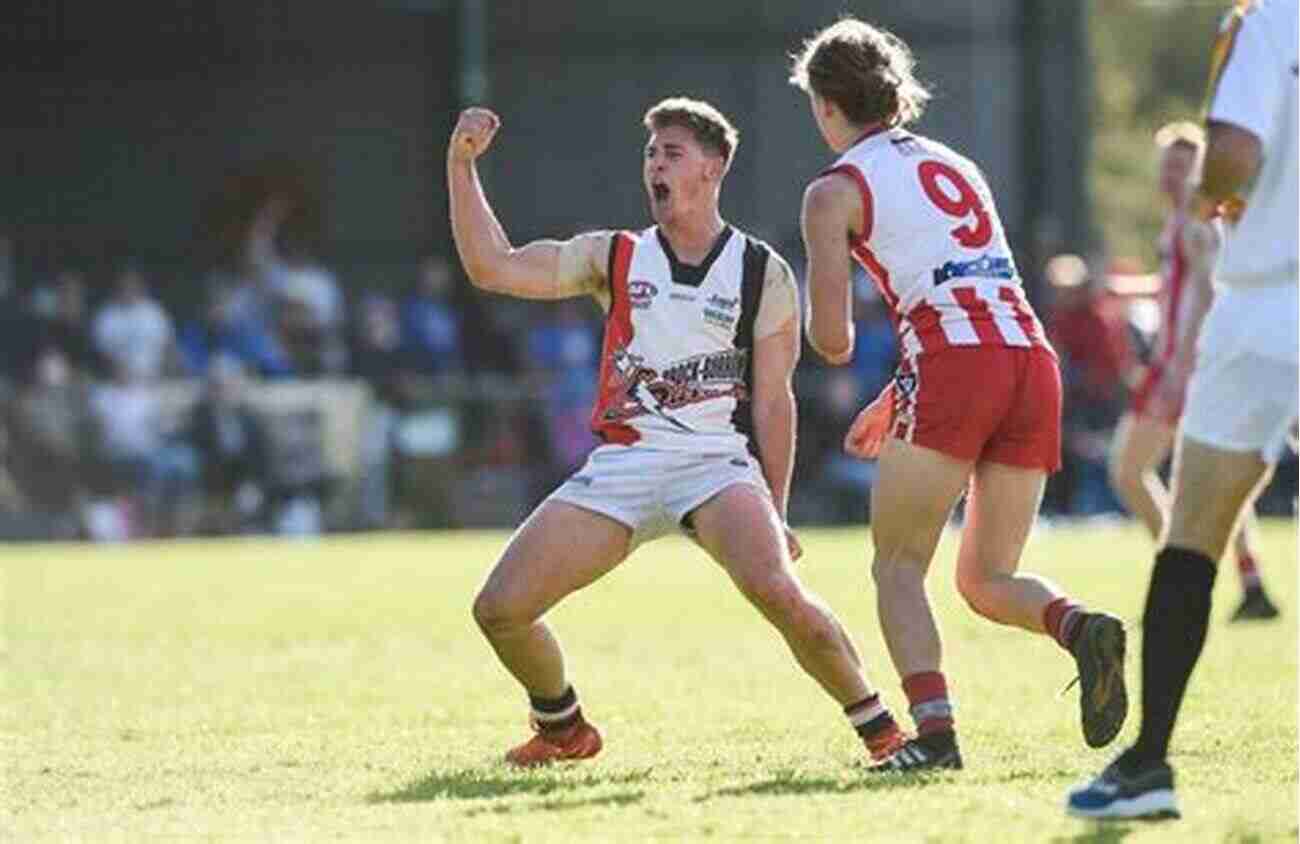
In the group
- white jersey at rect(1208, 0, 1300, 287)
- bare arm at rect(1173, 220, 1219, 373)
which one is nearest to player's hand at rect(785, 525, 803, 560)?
white jersey at rect(1208, 0, 1300, 287)

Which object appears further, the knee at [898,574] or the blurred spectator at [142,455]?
the blurred spectator at [142,455]

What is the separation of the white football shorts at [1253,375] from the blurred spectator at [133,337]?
18348 millimetres

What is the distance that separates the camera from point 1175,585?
7027mm

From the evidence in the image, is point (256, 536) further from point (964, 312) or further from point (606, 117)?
point (964, 312)

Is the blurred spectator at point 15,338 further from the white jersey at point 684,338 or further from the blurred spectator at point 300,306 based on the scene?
the white jersey at point 684,338

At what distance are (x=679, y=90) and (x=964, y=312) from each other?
2015 cm

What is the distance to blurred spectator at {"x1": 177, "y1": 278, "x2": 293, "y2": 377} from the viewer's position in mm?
25031

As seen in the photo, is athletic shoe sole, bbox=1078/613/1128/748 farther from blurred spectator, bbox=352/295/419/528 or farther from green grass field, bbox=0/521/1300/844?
blurred spectator, bbox=352/295/419/528

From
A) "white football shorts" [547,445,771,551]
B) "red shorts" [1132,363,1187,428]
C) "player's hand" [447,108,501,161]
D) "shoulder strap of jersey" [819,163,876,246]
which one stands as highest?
"player's hand" [447,108,501,161]

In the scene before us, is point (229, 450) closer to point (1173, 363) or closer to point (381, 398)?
point (381, 398)

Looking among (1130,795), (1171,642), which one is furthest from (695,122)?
(1130,795)

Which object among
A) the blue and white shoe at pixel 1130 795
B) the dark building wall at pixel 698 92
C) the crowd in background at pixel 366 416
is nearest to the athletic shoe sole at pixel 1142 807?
the blue and white shoe at pixel 1130 795

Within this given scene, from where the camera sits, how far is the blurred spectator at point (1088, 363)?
24.7 m

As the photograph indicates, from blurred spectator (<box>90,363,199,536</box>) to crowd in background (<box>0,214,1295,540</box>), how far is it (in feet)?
0.05
